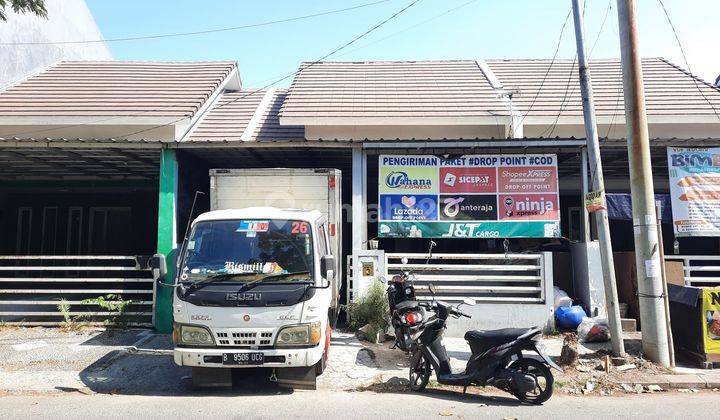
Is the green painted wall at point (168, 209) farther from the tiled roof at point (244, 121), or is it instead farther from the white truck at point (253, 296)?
the white truck at point (253, 296)

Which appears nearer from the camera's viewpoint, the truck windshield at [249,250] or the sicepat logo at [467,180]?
the truck windshield at [249,250]

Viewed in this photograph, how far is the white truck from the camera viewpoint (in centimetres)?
541

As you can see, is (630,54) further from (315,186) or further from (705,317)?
(315,186)

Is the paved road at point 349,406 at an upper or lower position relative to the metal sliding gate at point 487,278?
lower

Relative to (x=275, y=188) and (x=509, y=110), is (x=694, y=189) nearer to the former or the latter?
(x=509, y=110)

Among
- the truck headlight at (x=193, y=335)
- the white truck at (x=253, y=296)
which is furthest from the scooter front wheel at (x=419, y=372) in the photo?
the truck headlight at (x=193, y=335)

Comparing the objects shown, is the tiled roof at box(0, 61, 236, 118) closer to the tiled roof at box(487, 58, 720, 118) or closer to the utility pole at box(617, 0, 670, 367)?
the tiled roof at box(487, 58, 720, 118)

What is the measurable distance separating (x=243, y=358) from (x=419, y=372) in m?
2.16

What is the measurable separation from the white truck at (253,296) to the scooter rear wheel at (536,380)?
231 centimetres

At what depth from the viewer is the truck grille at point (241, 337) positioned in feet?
17.7

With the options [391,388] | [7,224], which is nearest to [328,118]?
[391,388]

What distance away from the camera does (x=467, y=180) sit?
30.0 feet

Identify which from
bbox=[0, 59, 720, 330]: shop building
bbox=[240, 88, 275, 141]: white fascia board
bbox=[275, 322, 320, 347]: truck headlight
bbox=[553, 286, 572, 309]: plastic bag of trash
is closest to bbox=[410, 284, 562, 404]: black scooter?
bbox=[275, 322, 320, 347]: truck headlight

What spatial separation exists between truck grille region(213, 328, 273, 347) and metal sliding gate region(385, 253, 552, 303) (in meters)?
3.59
